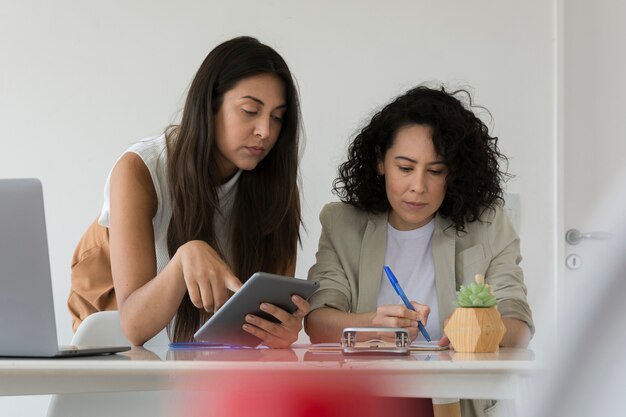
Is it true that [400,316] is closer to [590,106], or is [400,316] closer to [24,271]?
[24,271]

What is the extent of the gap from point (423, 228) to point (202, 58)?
1.51m

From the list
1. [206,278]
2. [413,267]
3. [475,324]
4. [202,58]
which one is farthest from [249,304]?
[202,58]

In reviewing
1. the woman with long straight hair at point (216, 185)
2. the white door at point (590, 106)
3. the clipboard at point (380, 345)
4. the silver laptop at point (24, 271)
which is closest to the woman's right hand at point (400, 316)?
the clipboard at point (380, 345)

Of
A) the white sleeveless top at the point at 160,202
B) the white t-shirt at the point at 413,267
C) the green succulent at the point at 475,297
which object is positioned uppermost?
the white sleeveless top at the point at 160,202

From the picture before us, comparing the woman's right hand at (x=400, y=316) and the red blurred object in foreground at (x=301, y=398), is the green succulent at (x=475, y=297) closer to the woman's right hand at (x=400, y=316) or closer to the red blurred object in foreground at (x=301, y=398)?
the woman's right hand at (x=400, y=316)

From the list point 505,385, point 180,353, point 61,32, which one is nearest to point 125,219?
point 180,353

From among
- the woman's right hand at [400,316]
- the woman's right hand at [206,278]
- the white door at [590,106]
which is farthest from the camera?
the white door at [590,106]

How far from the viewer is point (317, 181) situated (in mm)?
3037

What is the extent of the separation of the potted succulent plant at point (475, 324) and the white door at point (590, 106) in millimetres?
1863

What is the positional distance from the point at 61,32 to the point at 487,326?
2.36 m

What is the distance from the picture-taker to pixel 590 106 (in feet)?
10.0

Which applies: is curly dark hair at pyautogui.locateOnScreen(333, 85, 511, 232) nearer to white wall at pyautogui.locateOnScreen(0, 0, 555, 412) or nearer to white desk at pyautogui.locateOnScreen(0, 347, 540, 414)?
white desk at pyautogui.locateOnScreen(0, 347, 540, 414)

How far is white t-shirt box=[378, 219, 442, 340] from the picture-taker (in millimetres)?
1776

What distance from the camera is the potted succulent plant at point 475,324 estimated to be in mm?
1230
